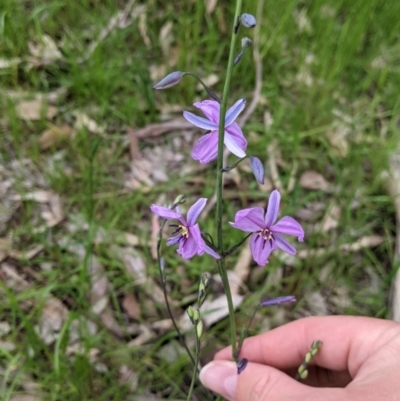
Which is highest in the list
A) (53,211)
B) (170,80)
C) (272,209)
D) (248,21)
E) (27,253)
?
(248,21)

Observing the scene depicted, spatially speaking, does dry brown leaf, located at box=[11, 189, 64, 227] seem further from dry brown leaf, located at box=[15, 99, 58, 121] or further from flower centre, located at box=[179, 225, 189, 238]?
flower centre, located at box=[179, 225, 189, 238]

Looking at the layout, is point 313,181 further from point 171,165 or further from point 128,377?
point 128,377

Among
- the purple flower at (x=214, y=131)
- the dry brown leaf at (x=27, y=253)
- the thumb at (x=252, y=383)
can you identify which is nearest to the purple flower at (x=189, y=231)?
the purple flower at (x=214, y=131)

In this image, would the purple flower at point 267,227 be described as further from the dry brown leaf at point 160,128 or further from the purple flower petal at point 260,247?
the dry brown leaf at point 160,128

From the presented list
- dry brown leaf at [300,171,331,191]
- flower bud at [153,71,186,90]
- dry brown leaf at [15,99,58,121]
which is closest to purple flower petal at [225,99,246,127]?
flower bud at [153,71,186,90]

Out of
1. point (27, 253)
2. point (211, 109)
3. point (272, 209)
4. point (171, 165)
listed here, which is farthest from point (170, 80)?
point (171, 165)

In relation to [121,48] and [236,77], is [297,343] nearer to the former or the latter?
[236,77]
